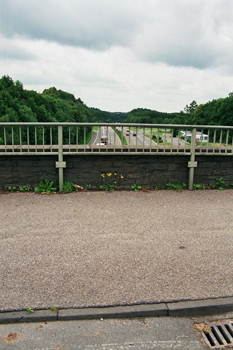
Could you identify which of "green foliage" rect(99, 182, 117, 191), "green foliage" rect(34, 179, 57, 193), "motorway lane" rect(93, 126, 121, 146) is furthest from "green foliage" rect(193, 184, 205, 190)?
"green foliage" rect(34, 179, 57, 193)

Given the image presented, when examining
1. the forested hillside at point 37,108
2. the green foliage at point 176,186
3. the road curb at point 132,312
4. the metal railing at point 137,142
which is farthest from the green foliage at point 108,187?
the forested hillside at point 37,108

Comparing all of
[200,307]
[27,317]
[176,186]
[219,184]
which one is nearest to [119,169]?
[176,186]

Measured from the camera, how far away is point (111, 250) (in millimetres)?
3996

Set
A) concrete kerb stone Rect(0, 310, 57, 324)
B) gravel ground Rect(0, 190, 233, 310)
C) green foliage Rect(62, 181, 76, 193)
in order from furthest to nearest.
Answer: green foliage Rect(62, 181, 76, 193)
gravel ground Rect(0, 190, 233, 310)
concrete kerb stone Rect(0, 310, 57, 324)

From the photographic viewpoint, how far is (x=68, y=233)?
457cm

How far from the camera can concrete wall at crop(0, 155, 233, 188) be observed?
677cm

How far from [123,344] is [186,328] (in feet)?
1.96

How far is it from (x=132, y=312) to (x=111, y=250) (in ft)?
4.07

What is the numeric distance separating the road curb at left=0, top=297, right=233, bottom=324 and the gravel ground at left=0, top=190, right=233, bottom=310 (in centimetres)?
7

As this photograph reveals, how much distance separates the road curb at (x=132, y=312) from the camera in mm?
2729

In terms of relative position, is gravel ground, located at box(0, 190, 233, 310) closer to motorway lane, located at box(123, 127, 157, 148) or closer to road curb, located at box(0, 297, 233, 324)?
road curb, located at box(0, 297, 233, 324)

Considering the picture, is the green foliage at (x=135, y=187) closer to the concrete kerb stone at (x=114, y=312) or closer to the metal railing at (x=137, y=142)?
the metal railing at (x=137, y=142)

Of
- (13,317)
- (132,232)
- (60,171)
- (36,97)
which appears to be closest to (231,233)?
(132,232)

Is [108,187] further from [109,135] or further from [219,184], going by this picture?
[219,184]
